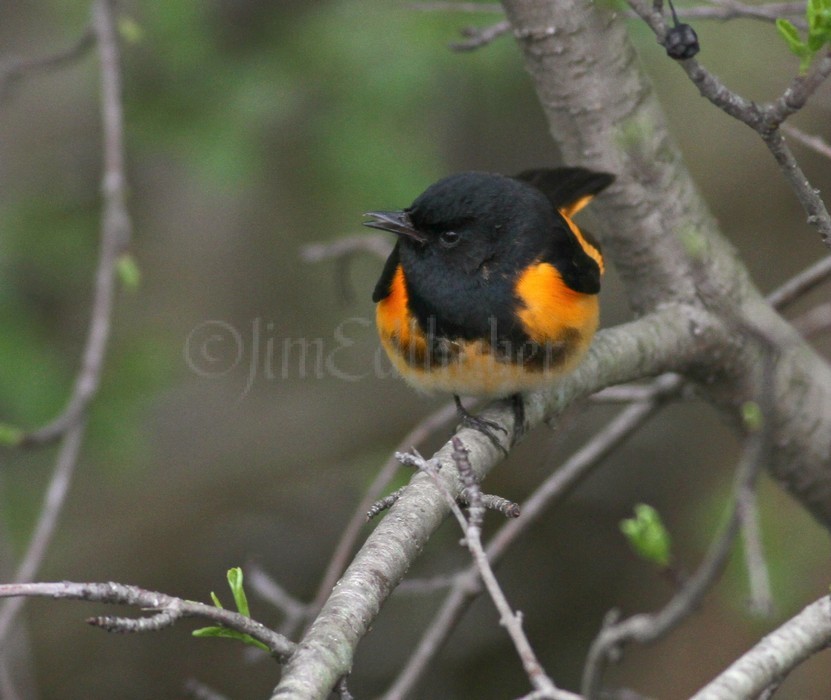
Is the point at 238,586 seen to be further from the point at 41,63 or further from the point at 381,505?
the point at 41,63

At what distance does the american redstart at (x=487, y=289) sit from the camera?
9.11ft

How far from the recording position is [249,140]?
169 inches

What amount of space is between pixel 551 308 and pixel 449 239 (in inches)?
14.5

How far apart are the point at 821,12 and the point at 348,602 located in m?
1.28

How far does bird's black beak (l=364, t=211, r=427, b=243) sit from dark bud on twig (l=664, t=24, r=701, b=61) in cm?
134

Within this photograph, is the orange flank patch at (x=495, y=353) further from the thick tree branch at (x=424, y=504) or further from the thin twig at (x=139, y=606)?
the thin twig at (x=139, y=606)

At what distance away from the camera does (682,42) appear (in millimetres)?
1646

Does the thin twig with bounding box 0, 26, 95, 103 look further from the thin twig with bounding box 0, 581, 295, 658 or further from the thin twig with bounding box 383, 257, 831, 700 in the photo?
the thin twig with bounding box 0, 581, 295, 658

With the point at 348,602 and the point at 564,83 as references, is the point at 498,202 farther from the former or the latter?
the point at 348,602

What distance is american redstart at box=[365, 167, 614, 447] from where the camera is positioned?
109 inches

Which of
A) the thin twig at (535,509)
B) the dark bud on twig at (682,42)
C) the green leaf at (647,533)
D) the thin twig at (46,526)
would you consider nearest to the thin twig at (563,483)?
the thin twig at (535,509)

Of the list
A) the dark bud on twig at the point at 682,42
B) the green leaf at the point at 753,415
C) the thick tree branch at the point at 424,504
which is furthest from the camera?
the green leaf at the point at 753,415

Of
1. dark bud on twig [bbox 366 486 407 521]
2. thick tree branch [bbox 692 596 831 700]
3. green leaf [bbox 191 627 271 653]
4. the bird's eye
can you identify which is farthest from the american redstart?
green leaf [bbox 191 627 271 653]

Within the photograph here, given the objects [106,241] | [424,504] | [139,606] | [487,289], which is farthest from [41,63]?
[139,606]
